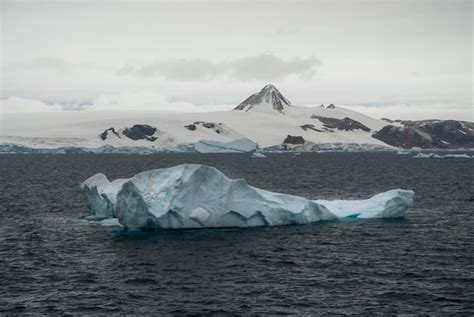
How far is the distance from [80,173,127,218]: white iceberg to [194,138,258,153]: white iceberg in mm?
113343

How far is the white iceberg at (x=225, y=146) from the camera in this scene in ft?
502

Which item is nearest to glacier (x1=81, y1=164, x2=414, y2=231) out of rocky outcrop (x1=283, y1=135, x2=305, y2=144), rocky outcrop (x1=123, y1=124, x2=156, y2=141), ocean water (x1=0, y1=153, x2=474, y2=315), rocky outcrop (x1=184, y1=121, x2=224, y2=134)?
ocean water (x1=0, y1=153, x2=474, y2=315)

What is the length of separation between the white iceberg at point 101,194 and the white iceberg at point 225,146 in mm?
113343

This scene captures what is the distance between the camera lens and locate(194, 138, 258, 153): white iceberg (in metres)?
153

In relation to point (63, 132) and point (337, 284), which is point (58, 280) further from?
point (63, 132)

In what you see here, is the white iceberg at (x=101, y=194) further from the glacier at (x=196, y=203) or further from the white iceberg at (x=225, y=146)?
the white iceberg at (x=225, y=146)

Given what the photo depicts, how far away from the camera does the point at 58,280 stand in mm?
22703

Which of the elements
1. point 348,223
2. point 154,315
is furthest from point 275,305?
point 348,223

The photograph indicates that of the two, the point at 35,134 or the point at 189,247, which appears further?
the point at 35,134

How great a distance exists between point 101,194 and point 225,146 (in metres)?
116

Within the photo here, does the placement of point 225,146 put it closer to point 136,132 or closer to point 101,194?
point 136,132

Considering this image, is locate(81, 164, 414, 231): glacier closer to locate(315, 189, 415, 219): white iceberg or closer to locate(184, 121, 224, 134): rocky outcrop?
locate(315, 189, 415, 219): white iceberg

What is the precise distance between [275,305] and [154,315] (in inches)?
157

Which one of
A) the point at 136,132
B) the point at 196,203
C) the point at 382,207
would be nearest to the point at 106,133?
the point at 136,132
